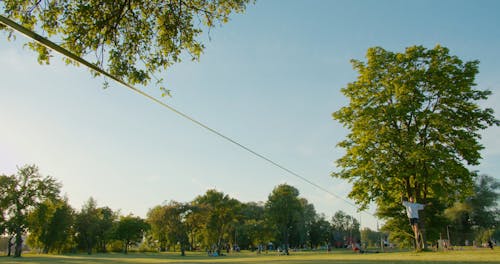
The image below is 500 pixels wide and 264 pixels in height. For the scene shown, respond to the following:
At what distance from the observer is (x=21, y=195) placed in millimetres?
63438

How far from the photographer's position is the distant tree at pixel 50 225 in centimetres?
6372

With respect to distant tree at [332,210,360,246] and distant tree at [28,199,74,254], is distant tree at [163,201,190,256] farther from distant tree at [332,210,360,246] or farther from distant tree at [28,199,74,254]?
distant tree at [332,210,360,246]

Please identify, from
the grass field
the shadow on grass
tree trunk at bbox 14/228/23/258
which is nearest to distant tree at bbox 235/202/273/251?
the grass field

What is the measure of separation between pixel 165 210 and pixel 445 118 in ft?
163

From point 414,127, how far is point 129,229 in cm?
7892

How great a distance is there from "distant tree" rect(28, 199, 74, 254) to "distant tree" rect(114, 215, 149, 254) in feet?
36.3

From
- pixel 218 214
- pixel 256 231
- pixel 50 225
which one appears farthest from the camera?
pixel 256 231

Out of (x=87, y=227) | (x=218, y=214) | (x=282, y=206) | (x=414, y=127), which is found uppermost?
(x=414, y=127)

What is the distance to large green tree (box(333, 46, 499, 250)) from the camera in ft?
79.8

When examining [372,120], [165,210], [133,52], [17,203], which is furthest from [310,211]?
[133,52]

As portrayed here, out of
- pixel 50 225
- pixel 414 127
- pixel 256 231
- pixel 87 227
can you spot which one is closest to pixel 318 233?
pixel 256 231

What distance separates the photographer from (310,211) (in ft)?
368

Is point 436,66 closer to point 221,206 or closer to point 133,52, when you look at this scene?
point 133,52

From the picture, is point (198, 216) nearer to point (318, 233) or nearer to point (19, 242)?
point (19, 242)
